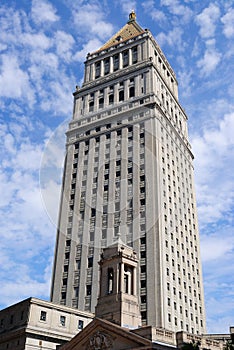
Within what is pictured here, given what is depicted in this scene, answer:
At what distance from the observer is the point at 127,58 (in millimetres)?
94688

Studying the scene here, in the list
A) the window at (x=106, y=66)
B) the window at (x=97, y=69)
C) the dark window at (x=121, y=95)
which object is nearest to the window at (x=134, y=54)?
the window at (x=106, y=66)

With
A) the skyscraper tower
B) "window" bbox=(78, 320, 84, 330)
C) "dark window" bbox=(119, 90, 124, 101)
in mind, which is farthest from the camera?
"dark window" bbox=(119, 90, 124, 101)

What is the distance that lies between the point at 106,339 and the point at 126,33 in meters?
80.7

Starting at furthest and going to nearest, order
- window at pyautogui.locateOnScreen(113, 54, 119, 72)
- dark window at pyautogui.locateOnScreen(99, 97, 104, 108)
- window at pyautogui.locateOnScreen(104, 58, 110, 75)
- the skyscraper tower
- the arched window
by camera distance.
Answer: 1. window at pyautogui.locateOnScreen(104, 58, 110, 75)
2. window at pyautogui.locateOnScreen(113, 54, 119, 72)
3. dark window at pyautogui.locateOnScreen(99, 97, 104, 108)
4. the skyscraper tower
5. the arched window

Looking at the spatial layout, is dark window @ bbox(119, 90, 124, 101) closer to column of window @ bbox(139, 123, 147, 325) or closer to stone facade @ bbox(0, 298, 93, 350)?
column of window @ bbox(139, 123, 147, 325)

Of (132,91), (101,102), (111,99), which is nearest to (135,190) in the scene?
(132,91)

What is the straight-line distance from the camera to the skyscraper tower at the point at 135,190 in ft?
221

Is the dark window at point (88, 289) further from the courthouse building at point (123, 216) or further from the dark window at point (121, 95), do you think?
the dark window at point (121, 95)

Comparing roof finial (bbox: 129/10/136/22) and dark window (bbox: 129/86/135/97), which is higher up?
roof finial (bbox: 129/10/136/22)

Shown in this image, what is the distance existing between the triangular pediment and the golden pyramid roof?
7266 centimetres

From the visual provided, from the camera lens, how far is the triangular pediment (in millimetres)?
37094

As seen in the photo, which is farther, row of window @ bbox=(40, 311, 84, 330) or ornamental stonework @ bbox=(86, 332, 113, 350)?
row of window @ bbox=(40, 311, 84, 330)

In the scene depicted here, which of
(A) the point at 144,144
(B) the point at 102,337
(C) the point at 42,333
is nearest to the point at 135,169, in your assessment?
(A) the point at 144,144

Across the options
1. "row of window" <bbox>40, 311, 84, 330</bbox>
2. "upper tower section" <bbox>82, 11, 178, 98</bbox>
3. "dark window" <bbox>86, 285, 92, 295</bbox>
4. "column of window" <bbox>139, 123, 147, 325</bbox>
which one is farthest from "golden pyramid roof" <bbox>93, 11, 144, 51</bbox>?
"row of window" <bbox>40, 311, 84, 330</bbox>
